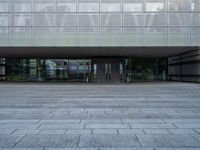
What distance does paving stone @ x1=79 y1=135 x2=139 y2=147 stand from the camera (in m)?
5.34

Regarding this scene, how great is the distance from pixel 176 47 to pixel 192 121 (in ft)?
59.6

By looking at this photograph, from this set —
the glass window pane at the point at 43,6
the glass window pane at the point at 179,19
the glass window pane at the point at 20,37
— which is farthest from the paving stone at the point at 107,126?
the glass window pane at the point at 43,6

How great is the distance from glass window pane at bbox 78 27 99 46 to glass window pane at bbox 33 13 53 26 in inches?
141

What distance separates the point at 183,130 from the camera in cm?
654

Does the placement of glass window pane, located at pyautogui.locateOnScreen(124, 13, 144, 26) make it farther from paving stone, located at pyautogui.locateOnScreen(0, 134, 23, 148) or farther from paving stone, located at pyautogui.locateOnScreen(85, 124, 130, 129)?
paving stone, located at pyautogui.locateOnScreen(0, 134, 23, 148)

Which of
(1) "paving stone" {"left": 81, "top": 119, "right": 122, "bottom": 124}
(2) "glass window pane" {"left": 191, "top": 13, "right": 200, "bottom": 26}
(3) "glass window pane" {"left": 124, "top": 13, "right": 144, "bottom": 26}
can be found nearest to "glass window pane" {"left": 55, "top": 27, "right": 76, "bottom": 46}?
(3) "glass window pane" {"left": 124, "top": 13, "right": 144, "bottom": 26}

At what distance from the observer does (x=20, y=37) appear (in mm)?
24141

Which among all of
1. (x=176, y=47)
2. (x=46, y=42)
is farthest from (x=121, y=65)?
(x=46, y=42)

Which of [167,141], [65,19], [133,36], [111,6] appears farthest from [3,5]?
[167,141]

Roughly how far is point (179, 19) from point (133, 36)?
5.45 meters

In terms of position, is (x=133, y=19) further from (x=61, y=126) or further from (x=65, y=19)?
(x=61, y=126)

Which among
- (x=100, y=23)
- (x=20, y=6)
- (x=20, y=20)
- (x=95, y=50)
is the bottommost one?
(x=95, y=50)

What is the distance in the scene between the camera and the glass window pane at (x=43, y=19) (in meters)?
24.2

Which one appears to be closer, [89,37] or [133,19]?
[89,37]
